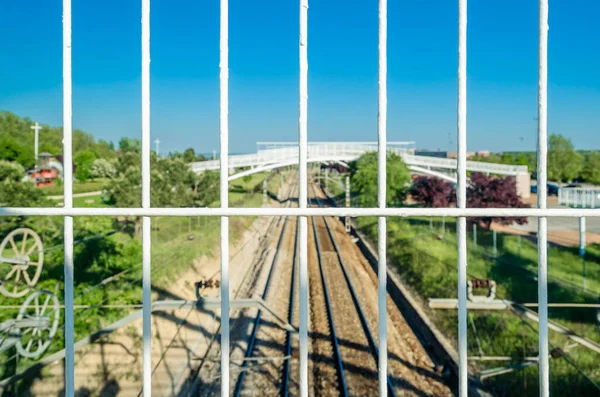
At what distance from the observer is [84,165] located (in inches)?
1629

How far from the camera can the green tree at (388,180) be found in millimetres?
22531

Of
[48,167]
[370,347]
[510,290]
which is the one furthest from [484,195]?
[48,167]

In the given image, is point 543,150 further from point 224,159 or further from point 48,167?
point 48,167

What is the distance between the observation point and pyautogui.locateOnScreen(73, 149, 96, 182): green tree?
40.8 metres

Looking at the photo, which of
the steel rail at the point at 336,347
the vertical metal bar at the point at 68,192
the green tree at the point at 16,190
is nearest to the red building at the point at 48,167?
the green tree at the point at 16,190

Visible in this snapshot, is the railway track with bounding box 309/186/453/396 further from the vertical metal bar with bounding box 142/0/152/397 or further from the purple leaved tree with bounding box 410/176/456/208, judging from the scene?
the vertical metal bar with bounding box 142/0/152/397

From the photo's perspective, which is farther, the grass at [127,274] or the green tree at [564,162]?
the green tree at [564,162]

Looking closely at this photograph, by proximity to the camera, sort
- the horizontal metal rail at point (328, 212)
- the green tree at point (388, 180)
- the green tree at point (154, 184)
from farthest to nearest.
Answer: the green tree at point (388, 180)
the green tree at point (154, 184)
the horizontal metal rail at point (328, 212)

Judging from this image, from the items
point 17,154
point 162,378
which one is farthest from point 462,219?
point 17,154

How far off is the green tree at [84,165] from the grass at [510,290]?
102 ft

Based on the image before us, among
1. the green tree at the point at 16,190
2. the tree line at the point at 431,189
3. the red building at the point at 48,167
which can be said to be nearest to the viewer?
the green tree at the point at 16,190

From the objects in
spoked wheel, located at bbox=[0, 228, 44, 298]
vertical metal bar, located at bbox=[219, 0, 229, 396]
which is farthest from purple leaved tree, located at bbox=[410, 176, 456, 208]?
vertical metal bar, located at bbox=[219, 0, 229, 396]

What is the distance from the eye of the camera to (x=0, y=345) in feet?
17.9

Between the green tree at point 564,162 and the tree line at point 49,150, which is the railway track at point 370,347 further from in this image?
the green tree at point 564,162
